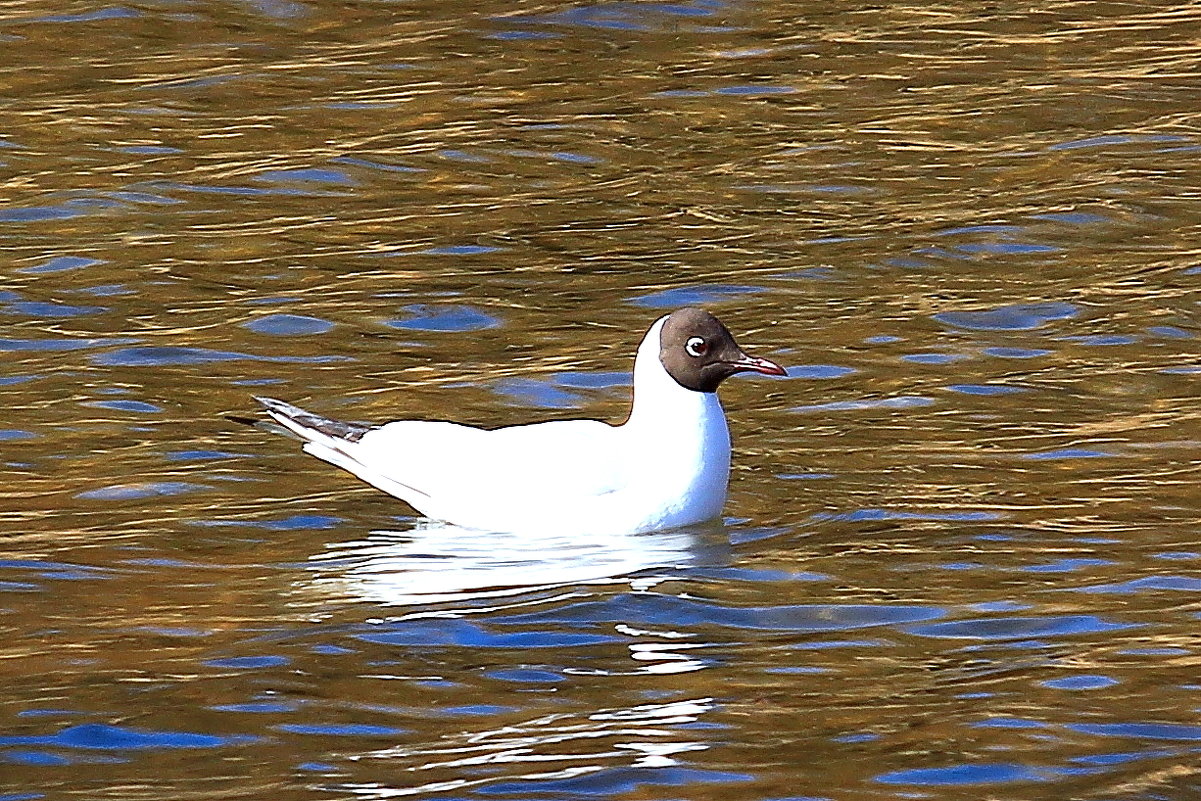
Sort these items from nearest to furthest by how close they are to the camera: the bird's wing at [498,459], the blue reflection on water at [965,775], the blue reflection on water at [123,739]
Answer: the blue reflection on water at [965,775] < the blue reflection on water at [123,739] < the bird's wing at [498,459]

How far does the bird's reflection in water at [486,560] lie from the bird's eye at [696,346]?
66 centimetres

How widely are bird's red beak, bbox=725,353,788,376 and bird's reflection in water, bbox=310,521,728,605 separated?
59 centimetres

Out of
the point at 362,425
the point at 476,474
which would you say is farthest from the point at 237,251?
the point at 476,474

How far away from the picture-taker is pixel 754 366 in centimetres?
929

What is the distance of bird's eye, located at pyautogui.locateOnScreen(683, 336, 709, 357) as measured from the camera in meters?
9.38

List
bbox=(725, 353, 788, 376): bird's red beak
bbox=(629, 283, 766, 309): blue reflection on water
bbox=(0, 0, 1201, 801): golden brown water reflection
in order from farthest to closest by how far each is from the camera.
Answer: bbox=(629, 283, 766, 309): blue reflection on water < bbox=(725, 353, 788, 376): bird's red beak < bbox=(0, 0, 1201, 801): golden brown water reflection

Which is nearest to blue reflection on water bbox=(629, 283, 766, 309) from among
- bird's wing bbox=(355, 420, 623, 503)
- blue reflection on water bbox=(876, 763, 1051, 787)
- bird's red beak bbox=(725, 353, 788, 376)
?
bird's red beak bbox=(725, 353, 788, 376)

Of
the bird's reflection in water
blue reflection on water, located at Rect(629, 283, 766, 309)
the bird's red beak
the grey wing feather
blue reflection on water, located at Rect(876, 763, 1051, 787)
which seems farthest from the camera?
blue reflection on water, located at Rect(629, 283, 766, 309)

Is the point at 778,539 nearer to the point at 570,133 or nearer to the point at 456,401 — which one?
the point at 456,401

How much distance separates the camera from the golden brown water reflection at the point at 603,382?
701 cm

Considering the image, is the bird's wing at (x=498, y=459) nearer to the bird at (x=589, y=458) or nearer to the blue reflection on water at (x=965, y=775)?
the bird at (x=589, y=458)

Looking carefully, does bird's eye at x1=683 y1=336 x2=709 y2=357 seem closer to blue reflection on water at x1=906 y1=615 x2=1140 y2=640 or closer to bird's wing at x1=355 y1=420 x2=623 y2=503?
bird's wing at x1=355 y1=420 x2=623 y2=503

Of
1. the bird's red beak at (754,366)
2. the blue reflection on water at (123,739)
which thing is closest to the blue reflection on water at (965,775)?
the blue reflection on water at (123,739)

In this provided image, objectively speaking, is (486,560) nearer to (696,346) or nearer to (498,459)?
(498,459)
